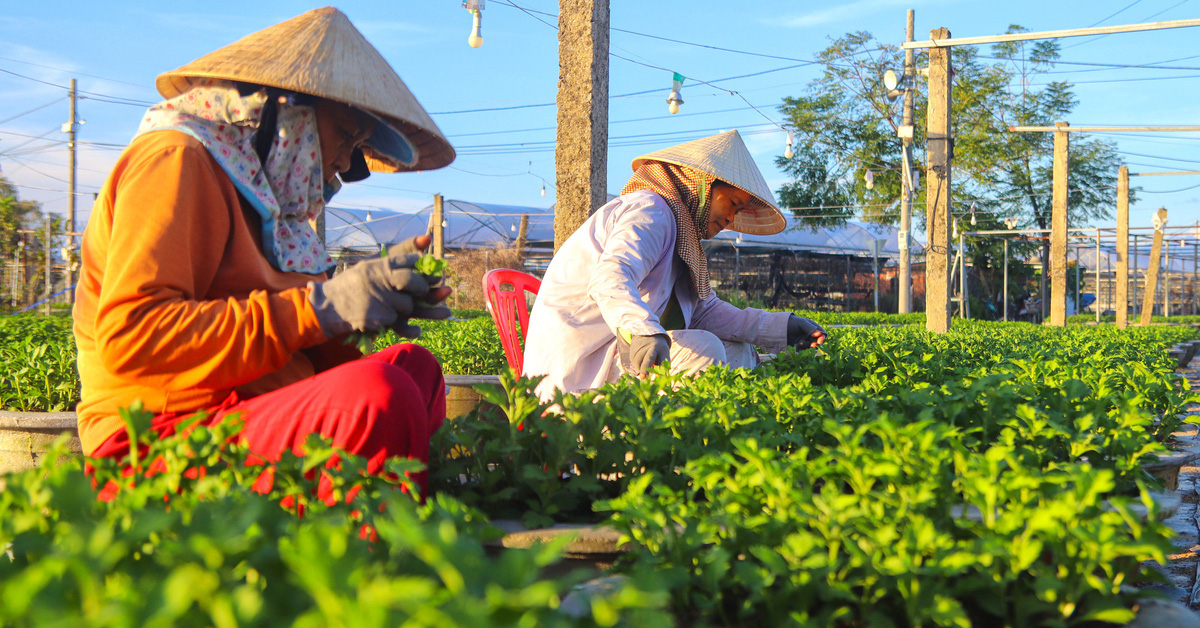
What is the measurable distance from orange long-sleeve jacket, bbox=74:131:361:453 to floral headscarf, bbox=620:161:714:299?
8.19ft

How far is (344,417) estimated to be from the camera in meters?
1.88

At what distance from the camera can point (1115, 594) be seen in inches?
63.5

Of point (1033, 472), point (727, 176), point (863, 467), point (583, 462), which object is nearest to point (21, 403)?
point (583, 462)

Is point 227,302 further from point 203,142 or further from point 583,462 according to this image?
point 583,462

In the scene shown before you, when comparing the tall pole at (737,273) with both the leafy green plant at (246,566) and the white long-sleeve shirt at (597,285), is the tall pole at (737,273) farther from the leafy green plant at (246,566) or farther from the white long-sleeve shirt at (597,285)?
the leafy green plant at (246,566)

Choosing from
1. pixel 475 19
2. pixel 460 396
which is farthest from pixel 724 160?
pixel 475 19

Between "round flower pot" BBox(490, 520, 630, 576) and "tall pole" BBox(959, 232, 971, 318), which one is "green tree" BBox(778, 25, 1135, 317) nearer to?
"tall pole" BBox(959, 232, 971, 318)

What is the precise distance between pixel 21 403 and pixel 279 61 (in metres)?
2.82

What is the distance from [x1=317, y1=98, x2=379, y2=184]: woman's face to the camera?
243 centimetres

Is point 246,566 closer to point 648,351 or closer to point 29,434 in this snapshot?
point 648,351

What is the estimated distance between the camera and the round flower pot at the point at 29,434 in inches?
135

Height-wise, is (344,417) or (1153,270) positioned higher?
(1153,270)

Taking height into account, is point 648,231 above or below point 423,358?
above

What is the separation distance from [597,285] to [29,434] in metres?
2.32
